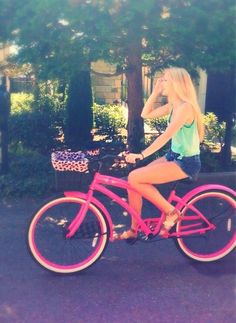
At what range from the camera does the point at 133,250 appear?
4328mm

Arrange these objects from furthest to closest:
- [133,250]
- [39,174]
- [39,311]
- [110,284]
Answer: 1. [39,174]
2. [133,250]
3. [110,284]
4. [39,311]

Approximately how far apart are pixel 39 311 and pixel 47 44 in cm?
385

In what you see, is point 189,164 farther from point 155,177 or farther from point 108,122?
point 108,122

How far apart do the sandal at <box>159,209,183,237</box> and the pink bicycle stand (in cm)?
5

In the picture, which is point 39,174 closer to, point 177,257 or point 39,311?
point 177,257

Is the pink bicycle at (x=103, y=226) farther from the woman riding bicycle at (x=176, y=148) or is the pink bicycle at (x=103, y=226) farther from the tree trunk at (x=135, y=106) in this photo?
the tree trunk at (x=135, y=106)

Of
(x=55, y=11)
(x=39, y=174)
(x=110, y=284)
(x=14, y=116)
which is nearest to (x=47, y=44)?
(x=55, y=11)

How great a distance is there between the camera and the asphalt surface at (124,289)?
10.5 feet

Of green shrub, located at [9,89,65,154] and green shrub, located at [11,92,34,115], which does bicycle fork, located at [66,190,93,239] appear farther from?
green shrub, located at [11,92,34,115]

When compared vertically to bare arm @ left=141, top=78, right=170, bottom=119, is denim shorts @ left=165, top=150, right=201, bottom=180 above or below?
below

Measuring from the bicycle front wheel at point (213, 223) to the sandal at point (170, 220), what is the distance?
0.29 feet

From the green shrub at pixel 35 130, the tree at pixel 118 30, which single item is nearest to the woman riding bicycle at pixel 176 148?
the tree at pixel 118 30

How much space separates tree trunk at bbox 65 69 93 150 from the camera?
361 inches

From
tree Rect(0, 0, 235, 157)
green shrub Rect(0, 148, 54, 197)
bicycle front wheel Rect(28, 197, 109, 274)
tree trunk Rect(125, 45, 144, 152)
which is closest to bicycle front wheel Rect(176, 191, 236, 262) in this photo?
bicycle front wheel Rect(28, 197, 109, 274)
